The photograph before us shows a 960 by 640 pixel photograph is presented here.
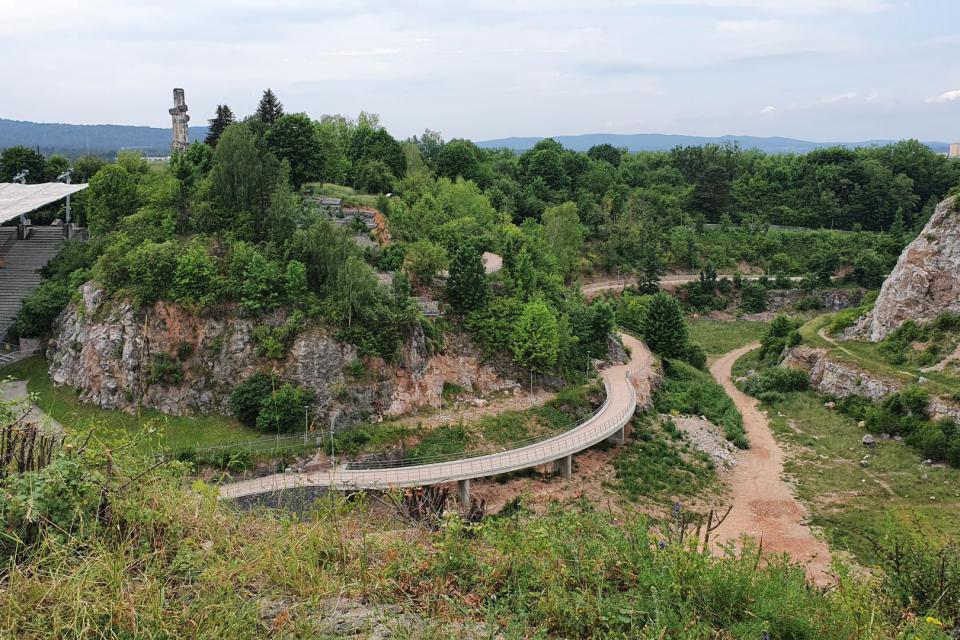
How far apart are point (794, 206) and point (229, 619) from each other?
260ft

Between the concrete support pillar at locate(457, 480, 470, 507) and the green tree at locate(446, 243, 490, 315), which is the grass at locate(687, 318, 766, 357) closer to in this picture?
the green tree at locate(446, 243, 490, 315)

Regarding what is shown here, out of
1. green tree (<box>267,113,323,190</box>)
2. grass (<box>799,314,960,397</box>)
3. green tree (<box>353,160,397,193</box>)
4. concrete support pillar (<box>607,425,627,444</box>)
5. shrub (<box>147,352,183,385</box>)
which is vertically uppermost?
green tree (<box>267,113,323,190</box>)

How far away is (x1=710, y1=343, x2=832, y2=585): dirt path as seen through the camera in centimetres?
2162

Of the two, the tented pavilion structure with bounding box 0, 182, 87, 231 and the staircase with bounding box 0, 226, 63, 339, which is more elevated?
the tented pavilion structure with bounding box 0, 182, 87, 231

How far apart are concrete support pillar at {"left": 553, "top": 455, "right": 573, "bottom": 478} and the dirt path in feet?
19.6

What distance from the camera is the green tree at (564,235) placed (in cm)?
5002

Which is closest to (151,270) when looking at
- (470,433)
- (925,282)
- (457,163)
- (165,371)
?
(165,371)

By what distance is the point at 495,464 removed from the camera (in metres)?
24.3

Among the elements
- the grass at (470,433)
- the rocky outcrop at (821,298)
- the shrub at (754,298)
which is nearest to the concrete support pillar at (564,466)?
the grass at (470,433)

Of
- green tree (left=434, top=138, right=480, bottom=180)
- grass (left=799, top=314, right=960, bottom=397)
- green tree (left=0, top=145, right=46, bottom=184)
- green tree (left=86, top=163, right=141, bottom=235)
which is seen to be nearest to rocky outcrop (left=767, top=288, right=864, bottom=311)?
grass (left=799, top=314, right=960, bottom=397)

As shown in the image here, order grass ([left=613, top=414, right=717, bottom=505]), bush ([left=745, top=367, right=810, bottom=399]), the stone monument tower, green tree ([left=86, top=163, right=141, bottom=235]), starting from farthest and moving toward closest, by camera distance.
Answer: the stone monument tower, bush ([left=745, top=367, right=810, bottom=399]), green tree ([left=86, top=163, right=141, bottom=235]), grass ([left=613, top=414, right=717, bottom=505])

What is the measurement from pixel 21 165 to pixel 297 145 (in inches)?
1057

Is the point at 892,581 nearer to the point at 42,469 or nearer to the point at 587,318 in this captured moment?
the point at 42,469

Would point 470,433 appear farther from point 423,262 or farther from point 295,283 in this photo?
point 423,262
